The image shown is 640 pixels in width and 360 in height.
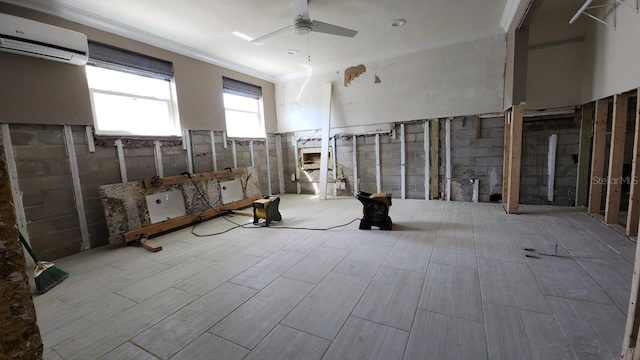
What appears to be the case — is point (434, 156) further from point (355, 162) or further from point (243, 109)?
point (243, 109)

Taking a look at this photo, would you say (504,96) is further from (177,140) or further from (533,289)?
(177,140)

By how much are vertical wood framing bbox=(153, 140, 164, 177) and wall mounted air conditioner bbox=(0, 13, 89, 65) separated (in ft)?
4.19

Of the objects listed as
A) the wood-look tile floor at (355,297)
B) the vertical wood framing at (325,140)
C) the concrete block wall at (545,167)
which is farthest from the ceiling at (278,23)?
the wood-look tile floor at (355,297)

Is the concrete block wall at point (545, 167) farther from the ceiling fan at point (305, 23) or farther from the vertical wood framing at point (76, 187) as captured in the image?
the vertical wood framing at point (76, 187)

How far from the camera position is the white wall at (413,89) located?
14.0 ft

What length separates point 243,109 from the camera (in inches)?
218

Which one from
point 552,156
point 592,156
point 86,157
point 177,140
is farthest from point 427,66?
point 86,157

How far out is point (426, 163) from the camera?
487 centimetres

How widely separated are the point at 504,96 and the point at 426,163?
62.0 inches

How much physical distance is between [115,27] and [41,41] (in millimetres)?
969

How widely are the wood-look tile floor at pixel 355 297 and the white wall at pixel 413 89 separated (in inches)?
92.1

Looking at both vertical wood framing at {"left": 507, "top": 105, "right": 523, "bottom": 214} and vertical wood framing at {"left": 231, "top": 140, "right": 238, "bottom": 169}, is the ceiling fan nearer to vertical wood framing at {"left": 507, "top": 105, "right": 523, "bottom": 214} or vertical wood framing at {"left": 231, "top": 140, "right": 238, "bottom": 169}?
vertical wood framing at {"left": 507, "top": 105, "right": 523, "bottom": 214}

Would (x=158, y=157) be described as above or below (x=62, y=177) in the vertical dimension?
above

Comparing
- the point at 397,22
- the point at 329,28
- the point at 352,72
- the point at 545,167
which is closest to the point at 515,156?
the point at 545,167
